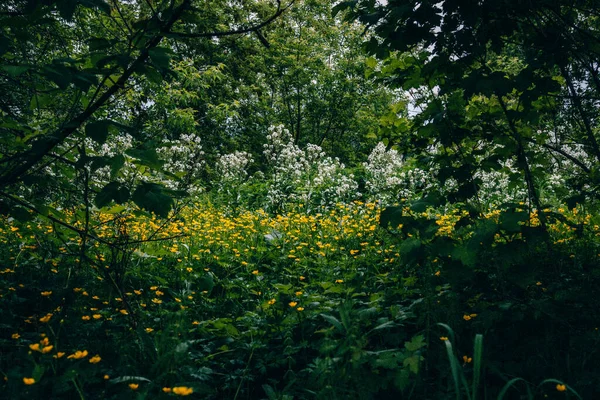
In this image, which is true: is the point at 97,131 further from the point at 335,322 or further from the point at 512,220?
the point at 512,220

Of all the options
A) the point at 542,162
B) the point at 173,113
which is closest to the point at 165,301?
the point at 542,162

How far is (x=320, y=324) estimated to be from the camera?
2732mm

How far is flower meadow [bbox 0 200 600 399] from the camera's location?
1.88 m

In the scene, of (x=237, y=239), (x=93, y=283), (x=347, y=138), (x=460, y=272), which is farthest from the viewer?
(x=347, y=138)

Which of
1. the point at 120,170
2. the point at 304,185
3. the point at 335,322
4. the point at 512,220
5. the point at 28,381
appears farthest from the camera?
the point at 304,185

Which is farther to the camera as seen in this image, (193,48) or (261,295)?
(193,48)

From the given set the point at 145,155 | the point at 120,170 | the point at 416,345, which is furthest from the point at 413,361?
the point at 120,170

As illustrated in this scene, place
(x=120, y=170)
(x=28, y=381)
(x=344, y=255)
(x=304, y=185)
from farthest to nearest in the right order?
(x=304, y=185), (x=344, y=255), (x=120, y=170), (x=28, y=381)

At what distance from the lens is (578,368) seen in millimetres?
2088

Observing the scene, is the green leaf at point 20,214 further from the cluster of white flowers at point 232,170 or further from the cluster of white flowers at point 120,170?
the cluster of white flowers at point 232,170

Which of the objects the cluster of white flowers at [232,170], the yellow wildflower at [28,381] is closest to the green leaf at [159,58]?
the yellow wildflower at [28,381]

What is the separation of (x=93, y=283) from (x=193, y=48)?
13585mm

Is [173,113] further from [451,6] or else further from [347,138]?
[347,138]

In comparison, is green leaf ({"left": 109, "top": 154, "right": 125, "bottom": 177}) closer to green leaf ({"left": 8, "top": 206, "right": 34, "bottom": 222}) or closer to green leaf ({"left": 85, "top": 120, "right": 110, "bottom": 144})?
green leaf ({"left": 85, "top": 120, "right": 110, "bottom": 144})
